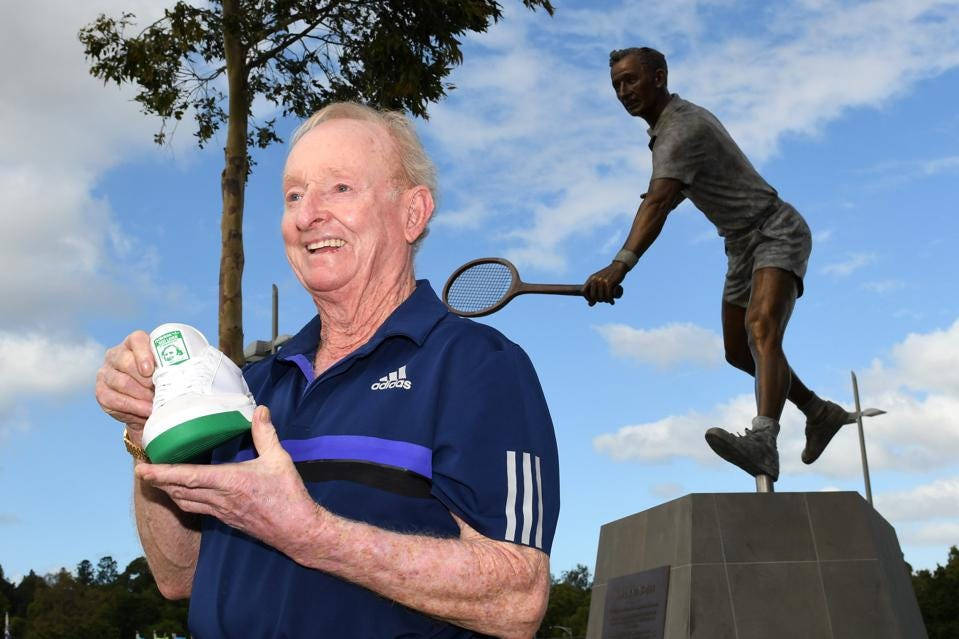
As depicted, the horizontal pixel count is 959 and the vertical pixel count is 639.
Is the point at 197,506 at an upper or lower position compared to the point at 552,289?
lower

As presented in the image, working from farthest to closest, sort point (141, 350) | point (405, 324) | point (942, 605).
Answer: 1. point (942, 605)
2. point (405, 324)
3. point (141, 350)

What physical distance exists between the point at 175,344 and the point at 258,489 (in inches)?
18.3

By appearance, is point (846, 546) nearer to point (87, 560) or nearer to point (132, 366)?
point (132, 366)

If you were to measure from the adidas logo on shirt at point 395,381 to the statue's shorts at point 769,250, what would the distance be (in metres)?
5.83

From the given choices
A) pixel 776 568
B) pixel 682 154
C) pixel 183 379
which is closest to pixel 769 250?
pixel 682 154

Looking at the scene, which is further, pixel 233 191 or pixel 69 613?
pixel 69 613

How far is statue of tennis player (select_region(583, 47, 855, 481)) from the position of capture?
295 inches

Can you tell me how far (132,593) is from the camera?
11488cm

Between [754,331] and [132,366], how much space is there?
5.88 metres

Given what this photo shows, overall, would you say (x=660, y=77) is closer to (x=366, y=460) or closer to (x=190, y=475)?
(x=366, y=460)

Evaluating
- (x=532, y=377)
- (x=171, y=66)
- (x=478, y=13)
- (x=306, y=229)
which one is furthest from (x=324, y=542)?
(x=171, y=66)

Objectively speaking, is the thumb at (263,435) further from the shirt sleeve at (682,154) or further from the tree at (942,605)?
the tree at (942,605)

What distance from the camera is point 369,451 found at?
7.59 ft

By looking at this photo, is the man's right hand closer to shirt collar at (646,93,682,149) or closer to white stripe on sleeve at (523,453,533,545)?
white stripe on sleeve at (523,453,533,545)
